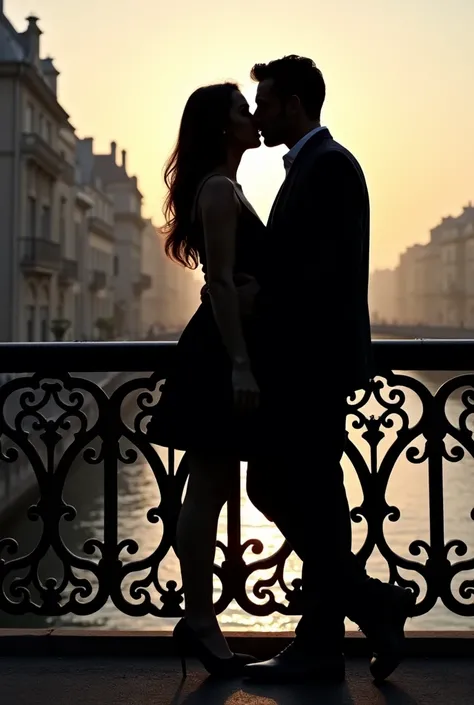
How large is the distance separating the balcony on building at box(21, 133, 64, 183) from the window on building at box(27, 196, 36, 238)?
3.90ft

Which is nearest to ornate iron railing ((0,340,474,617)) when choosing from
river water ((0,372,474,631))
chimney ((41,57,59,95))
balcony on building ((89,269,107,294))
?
river water ((0,372,474,631))

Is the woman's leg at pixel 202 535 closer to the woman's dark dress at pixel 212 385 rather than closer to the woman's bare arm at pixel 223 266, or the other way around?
the woman's dark dress at pixel 212 385

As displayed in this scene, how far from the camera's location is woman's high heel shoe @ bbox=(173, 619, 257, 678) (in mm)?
2584

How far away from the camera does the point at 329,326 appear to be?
95.9 inches

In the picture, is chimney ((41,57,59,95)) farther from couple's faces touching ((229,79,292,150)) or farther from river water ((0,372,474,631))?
couple's faces touching ((229,79,292,150))

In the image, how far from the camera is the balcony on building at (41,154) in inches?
1236

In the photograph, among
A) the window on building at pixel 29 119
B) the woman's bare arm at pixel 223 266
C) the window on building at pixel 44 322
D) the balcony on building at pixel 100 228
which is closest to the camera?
the woman's bare arm at pixel 223 266

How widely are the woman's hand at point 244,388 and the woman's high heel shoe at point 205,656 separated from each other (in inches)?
25.5

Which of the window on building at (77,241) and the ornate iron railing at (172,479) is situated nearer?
the ornate iron railing at (172,479)

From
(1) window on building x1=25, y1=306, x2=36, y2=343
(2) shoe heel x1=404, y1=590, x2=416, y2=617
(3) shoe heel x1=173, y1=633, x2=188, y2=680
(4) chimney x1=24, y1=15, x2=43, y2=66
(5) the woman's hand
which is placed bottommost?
(3) shoe heel x1=173, y1=633, x2=188, y2=680

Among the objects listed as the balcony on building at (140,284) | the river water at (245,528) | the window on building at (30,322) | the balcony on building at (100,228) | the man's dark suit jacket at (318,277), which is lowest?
the river water at (245,528)

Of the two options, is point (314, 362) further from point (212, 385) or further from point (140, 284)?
point (140, 284)

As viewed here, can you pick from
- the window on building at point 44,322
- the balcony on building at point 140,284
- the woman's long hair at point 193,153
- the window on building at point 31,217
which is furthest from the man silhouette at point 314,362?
the balcony on building at point 140,284

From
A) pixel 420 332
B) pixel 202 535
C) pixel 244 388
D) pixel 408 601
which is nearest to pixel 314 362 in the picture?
pixel 244 388
